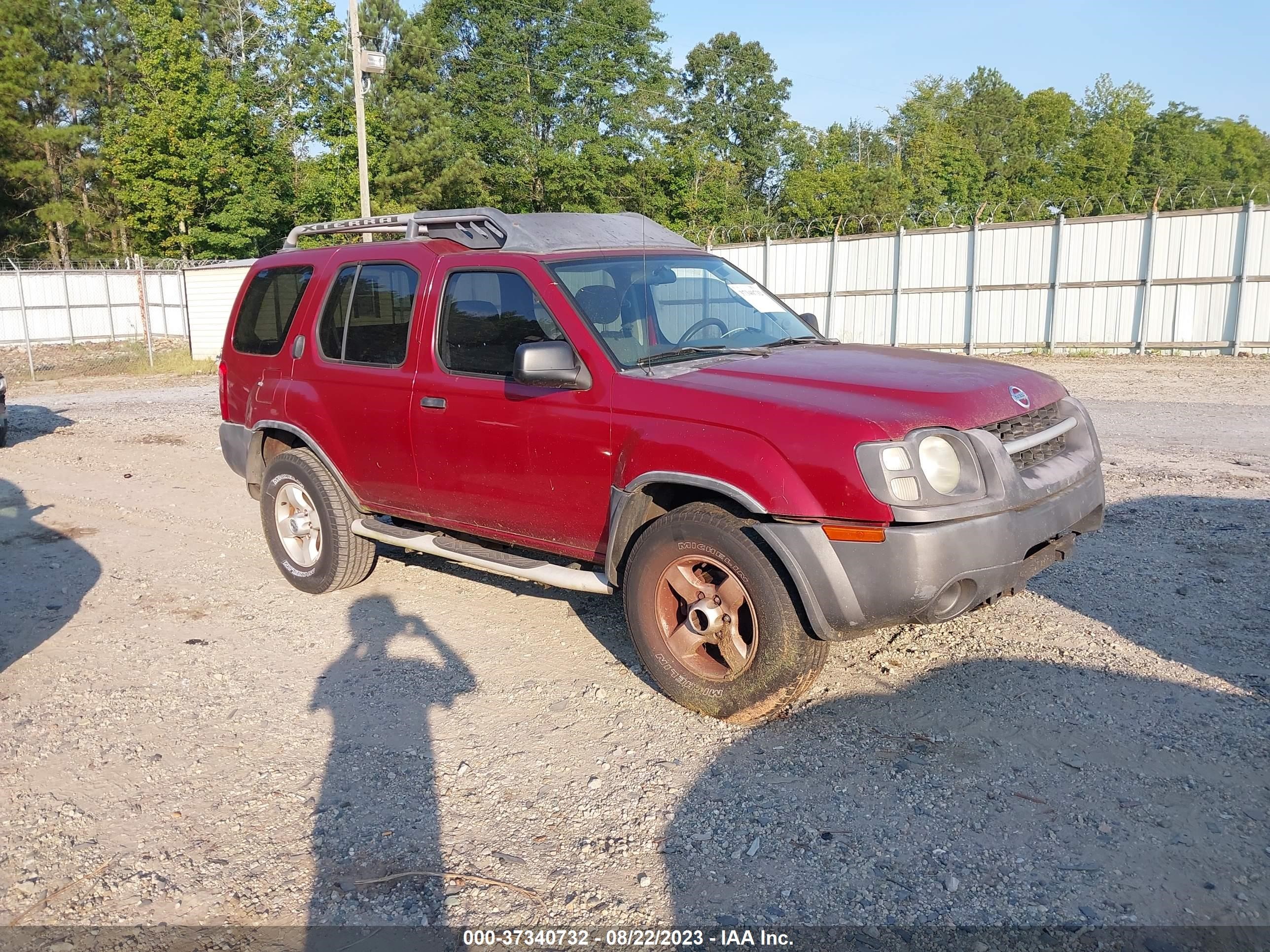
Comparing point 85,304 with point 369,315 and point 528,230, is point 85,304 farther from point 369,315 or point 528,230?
point 528,230

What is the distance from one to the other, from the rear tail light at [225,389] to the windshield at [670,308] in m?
3.08

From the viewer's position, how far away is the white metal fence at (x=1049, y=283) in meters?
19.4

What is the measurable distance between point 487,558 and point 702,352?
4.97ft

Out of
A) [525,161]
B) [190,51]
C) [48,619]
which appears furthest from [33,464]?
[525,161]

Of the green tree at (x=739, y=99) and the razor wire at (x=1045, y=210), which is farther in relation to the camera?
the green tree at (x=739, y=99)

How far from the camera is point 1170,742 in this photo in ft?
13.1

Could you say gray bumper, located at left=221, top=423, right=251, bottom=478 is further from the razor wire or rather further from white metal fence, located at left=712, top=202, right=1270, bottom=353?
the razor wire

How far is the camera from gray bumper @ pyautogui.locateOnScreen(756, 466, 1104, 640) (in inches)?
151

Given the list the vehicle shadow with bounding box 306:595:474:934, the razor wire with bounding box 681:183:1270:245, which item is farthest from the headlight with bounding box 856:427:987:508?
the razor wire with bounding box 681:183:1270:245

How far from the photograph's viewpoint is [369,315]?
5.90 meters

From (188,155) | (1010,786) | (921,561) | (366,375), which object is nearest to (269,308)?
(366,375)

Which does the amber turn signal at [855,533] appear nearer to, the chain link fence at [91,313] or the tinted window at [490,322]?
the tinted window at [490,322]

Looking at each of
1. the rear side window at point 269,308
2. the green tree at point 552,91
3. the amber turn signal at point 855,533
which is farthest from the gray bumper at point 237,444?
the green tree at point 552,91

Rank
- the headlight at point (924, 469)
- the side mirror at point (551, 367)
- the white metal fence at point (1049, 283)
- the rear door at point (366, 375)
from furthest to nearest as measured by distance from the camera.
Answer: the white metal fence at point (1049, 283), the rear door at point (366, 375), the side mirror at point (551, 367), the headlight at point (924, 469)
